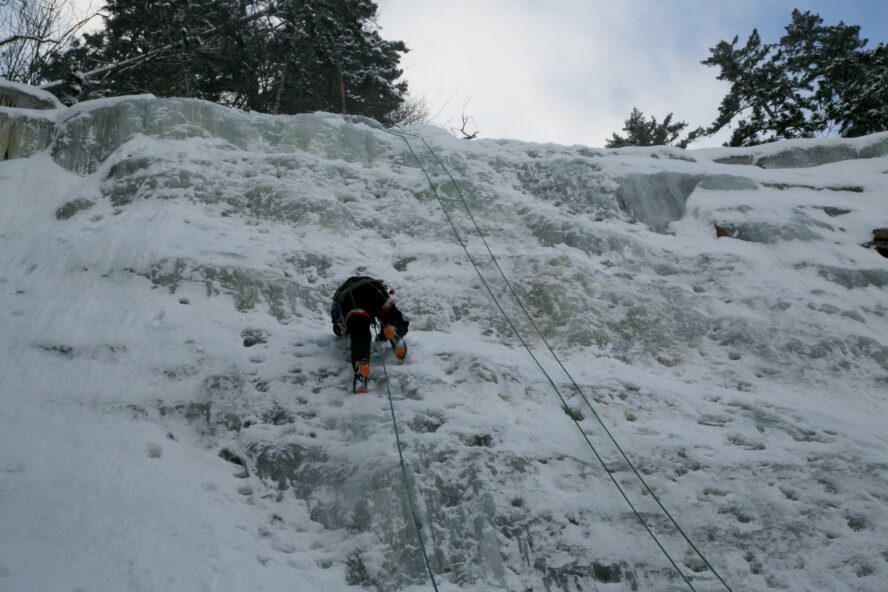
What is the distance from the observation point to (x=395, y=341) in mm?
5305

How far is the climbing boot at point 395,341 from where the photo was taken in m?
5.27

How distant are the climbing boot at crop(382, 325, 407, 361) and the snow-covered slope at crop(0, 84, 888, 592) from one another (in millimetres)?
150

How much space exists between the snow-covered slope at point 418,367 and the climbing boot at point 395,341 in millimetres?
150

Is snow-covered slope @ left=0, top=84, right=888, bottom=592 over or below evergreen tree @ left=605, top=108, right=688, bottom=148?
below

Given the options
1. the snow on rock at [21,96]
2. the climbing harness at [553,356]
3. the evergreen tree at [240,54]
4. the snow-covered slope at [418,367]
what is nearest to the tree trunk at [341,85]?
the evergreen tree at [240,54]

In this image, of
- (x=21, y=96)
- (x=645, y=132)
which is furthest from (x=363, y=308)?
(x=645, y=132)

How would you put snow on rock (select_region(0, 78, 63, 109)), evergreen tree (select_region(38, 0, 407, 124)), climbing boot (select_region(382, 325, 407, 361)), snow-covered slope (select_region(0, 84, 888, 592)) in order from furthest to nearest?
1. evergreen tree (select_region(38, 0, 407, 124))
2. snow on rock (select_region(0, 78, 63, 109))
3. climbing boot (select_region(382, 325, 407, 361))
4. snow-covered slope (select_region(0, 84, 888, 592))

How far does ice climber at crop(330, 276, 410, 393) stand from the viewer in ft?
16.9

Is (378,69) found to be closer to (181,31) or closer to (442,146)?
(181,31)

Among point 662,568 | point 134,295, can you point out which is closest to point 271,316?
point 134,295

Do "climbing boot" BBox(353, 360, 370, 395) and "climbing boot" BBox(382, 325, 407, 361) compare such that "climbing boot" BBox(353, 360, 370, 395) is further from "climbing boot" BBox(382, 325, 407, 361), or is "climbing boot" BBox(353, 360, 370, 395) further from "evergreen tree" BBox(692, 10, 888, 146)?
"evergreen tree" BBox(692, 10, 888, 146)

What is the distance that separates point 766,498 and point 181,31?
1331 centimetres

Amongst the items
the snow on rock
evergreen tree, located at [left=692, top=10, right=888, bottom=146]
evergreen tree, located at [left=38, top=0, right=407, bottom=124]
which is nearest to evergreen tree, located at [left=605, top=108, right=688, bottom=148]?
evergreen tree, located at [left=692, top=10, right=888, bottom=146]

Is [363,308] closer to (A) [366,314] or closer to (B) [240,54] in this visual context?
(A) [366,314]
